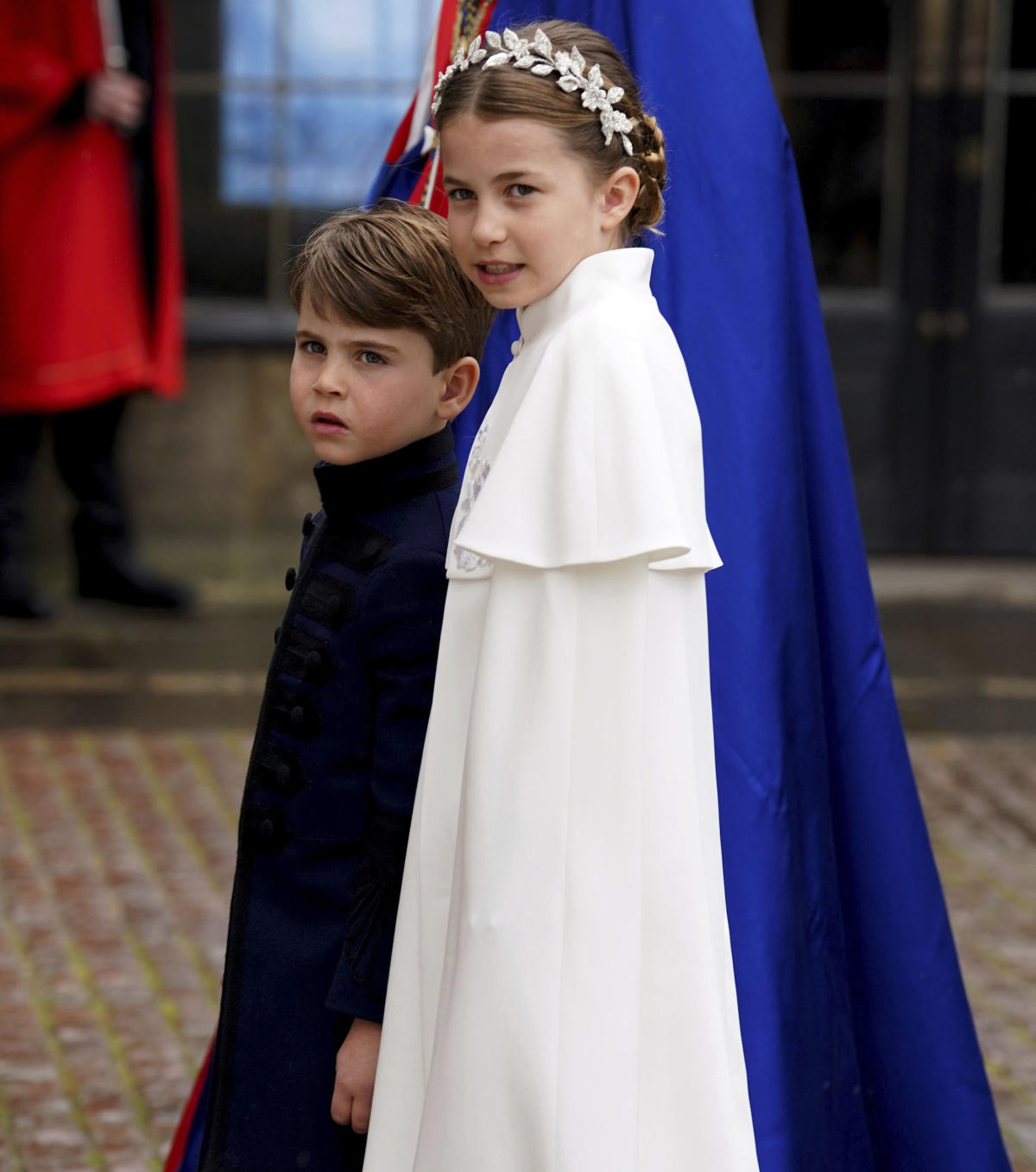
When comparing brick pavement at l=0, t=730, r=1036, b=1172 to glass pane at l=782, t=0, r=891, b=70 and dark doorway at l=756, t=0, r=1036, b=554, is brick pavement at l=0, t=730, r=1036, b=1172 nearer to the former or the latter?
dark doorway at l=756, t=0, r=1036, b=554

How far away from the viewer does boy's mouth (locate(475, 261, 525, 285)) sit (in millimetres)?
1798

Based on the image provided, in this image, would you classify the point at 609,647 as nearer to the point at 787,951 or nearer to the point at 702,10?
the point at 787,951

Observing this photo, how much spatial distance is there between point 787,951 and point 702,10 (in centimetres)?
106

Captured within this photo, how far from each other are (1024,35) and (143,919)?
496 cm

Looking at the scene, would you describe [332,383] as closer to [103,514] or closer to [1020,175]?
[103,514]

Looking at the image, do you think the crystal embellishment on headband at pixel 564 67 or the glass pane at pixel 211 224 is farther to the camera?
the glass pane at pixel 211 224

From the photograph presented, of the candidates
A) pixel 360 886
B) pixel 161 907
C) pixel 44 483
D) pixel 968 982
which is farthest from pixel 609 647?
pixel 44 483

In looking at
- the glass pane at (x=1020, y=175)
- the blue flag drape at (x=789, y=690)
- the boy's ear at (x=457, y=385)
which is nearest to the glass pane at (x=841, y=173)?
the glass pane at (x=1020, y=175)

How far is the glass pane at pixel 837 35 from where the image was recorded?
7426 millimetres

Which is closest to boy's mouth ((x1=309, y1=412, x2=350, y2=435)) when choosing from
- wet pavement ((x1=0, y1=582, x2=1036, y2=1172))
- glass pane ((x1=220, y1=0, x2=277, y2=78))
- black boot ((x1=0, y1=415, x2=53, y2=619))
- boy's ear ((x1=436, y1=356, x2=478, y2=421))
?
boy's ear ((x1=436, y1=356, x2=478, y2=421))

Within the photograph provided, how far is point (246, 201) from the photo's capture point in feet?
24.7

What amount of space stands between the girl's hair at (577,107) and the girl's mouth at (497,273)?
0.37 feet

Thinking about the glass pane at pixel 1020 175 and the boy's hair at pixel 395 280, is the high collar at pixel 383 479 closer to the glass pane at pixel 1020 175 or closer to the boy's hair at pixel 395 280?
the boy's hair at pixel 395 280

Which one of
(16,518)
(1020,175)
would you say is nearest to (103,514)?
(16,518)
